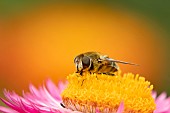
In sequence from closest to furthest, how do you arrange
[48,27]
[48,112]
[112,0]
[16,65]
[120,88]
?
[48,112] → [120,88] → [16,65] → [48,27] → [112,0]

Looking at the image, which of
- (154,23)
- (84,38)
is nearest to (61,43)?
(84,38)

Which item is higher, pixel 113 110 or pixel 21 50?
pixel 21 50

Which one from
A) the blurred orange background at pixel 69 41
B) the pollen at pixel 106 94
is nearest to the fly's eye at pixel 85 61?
the pollen at pixel 106 94

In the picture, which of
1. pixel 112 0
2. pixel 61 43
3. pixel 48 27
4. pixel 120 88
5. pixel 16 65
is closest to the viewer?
pixel 120 88

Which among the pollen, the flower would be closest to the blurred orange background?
the flower

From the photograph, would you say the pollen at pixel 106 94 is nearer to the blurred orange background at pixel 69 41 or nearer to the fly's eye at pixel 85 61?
the fly's eye at pixel 85 61

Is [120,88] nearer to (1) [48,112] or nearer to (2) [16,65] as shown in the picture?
(1) [48,112]
